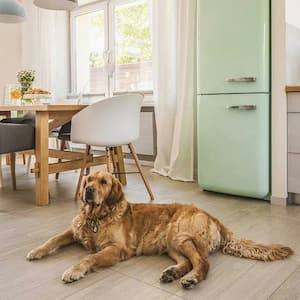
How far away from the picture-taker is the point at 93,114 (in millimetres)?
2750

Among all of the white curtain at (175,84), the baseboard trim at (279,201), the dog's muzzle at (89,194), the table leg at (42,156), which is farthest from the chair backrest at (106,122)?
the baseboard trim at (279,201)

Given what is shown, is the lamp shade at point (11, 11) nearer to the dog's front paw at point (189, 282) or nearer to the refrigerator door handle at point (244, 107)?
the refrigerator door handle at point (244, 107)

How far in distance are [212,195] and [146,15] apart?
277 cm

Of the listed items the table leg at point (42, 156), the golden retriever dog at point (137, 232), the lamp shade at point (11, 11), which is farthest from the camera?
the lamp shade at point (11, 11)

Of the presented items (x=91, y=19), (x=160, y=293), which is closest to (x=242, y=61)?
(x=160, y=293)

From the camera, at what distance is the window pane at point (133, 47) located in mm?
4789

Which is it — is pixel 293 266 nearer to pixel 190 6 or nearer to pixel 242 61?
pixel 242 61

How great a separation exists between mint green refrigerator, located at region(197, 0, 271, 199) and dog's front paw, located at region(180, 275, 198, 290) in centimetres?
152

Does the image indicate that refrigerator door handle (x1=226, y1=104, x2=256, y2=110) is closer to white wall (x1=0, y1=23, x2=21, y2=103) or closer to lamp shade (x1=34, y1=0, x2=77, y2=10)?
lamp shade (x1=34, y1=0, x2=77, y2=10)

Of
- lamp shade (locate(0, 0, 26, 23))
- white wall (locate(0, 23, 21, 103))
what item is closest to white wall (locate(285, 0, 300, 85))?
lamp shade (locate(0, 0, 26, 23))

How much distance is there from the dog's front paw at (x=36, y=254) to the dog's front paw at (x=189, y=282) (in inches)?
27.7

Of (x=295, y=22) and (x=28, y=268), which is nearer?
(x=28, y=268)

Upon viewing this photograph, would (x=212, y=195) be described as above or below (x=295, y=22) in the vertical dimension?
below

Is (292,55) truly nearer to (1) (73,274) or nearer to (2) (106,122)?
(2) (106,122)
